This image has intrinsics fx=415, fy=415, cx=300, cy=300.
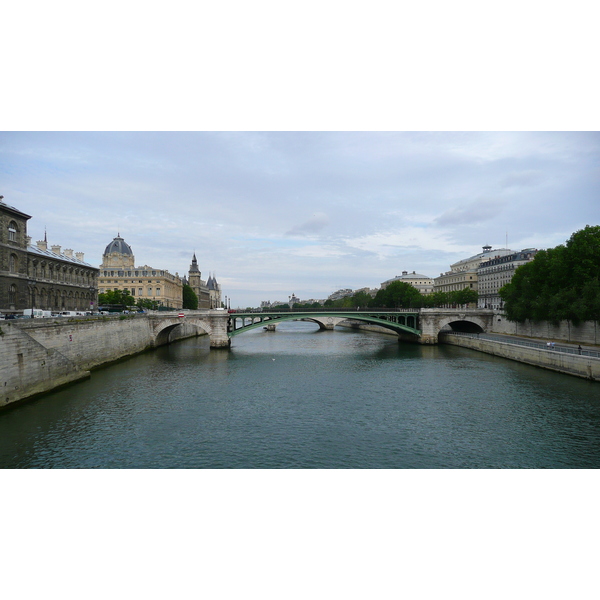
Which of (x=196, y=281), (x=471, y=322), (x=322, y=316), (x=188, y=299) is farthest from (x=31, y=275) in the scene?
(x=196, y=281)

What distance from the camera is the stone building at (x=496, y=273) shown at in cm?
9294

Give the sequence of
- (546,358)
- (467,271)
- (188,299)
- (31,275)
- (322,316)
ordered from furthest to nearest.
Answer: (188,299) < (467,271) < (322,316) < (31,275) < (546,358)

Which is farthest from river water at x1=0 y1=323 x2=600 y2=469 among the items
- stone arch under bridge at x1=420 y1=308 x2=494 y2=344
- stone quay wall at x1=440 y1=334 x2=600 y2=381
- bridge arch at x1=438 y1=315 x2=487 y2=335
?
bridge arch at x1=438 y1=315 x2=487 y2=335

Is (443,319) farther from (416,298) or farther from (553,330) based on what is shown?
(416,298)

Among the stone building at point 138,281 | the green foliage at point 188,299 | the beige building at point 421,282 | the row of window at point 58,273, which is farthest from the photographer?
the beige building at point 421,282

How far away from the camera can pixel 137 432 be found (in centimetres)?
1997

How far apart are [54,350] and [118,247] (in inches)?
3418

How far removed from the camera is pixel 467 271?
118m

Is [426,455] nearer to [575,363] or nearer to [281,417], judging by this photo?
[281,417]

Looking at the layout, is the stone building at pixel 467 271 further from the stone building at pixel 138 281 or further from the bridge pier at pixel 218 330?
the stone building at pixel 138 281

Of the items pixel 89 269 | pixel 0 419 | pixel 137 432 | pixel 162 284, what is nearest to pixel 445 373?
pixel 137 432

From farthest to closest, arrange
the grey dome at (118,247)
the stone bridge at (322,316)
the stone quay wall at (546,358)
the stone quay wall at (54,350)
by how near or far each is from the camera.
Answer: the grey dome at (118,247) → the stone bridge at (322,316) → the stone quay wall at (546,358) → the stone quay wall at (54,350)

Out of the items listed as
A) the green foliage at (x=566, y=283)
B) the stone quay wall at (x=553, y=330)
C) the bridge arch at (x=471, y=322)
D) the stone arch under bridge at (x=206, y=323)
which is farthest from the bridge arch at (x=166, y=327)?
the stone quay wall at (x=553, y=330)

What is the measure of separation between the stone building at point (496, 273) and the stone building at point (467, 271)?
3.07 meters
